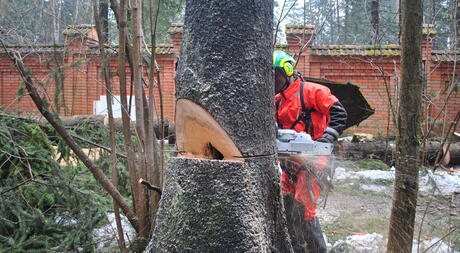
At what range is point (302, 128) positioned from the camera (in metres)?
3.41

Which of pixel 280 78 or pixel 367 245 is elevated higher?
pixel 280 78

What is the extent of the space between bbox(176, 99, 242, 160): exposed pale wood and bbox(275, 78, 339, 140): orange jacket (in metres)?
1.67

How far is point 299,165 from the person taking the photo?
9.51 feet

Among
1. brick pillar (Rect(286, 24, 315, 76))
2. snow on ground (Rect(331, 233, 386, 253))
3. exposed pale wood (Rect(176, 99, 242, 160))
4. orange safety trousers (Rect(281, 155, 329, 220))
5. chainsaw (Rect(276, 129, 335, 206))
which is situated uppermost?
brick pillar (Rect(286, 24, 315, 76))

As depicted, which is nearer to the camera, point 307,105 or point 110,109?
point 110,109

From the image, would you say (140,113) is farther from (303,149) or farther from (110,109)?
(303,149)

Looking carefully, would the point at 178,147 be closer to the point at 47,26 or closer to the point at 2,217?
the point at 2,217

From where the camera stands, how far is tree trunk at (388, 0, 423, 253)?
6.54 feet

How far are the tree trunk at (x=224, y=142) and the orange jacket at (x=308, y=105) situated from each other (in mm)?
1499

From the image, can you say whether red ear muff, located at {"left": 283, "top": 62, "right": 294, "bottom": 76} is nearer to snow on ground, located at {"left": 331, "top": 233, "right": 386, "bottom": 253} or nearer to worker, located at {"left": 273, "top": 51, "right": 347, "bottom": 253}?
worker, located at {"left": 273, "top": 51, "right": 347, "bottom": 253}

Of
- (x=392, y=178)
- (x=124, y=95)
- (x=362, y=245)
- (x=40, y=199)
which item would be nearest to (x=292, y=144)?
(x=124, y=95)

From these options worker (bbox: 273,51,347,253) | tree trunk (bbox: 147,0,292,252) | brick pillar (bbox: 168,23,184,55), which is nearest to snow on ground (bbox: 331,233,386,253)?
worker (bbox: 273,51,347,253)

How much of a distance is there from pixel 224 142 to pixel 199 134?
0.47ft

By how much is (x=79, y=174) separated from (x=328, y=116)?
248cm
